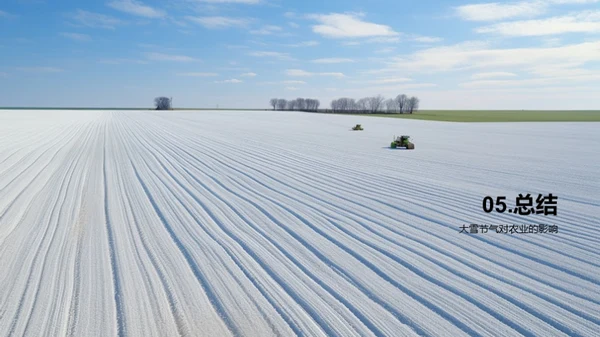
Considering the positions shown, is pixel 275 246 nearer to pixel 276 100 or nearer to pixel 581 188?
pixel 581 188

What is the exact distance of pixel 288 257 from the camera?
4.84 metres

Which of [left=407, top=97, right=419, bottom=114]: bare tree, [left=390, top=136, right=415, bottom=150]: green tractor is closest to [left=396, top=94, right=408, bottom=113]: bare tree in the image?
[left=407, top=97, right=419, bottom=114]: bare tree

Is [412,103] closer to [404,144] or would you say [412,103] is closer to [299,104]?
[299,104]

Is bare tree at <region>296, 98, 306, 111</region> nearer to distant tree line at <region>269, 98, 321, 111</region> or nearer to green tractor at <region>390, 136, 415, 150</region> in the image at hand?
distant tree line at <region>269, 98, 321, 111</region>

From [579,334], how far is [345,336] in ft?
5.98

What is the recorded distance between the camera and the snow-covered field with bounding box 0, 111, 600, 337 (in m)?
3.53

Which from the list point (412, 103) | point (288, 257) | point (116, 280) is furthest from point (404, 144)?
point (412, 103)

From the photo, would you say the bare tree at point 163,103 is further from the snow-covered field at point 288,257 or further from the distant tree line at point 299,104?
the snow-covered field at point 288,257

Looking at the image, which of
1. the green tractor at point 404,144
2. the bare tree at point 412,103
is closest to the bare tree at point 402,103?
the bare tree at point 412,103

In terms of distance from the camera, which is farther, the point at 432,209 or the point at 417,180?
the point at 417,180

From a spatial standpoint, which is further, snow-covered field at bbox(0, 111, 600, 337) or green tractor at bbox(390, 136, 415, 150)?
green tractor at bbox(390, 136, 415, 150)

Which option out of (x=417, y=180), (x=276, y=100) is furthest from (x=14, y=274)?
(x=276, y=100)

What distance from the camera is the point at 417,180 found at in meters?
9.60

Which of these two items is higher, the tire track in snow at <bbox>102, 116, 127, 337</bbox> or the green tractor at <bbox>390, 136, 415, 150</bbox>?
the green tractor at <bbox>390, 136, 415, 150</bbox>
